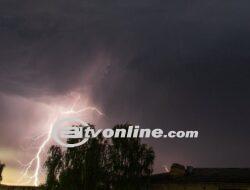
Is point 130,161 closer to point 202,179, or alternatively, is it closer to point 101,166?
point 101,166

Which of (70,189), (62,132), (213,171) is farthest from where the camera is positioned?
(213,171)

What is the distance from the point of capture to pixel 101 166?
34594mm

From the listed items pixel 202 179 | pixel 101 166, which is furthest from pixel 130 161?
pixel 202 179

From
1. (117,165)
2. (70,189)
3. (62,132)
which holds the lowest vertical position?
(70,189)

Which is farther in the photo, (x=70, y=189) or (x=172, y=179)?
(x=172, y=179)

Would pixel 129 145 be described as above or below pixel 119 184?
above

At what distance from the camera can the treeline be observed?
3391 centimetres

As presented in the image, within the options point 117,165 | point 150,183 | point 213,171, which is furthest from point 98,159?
point 213,171

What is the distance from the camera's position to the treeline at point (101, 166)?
33.9 meters

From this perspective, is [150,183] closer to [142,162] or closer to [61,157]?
[142,162]

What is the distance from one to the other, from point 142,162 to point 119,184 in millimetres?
2710

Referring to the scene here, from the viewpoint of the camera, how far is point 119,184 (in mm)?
34781

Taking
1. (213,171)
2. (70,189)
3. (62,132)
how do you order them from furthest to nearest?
(213,171), (62,132), (70,189)

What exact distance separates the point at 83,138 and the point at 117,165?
3401 millimetres
